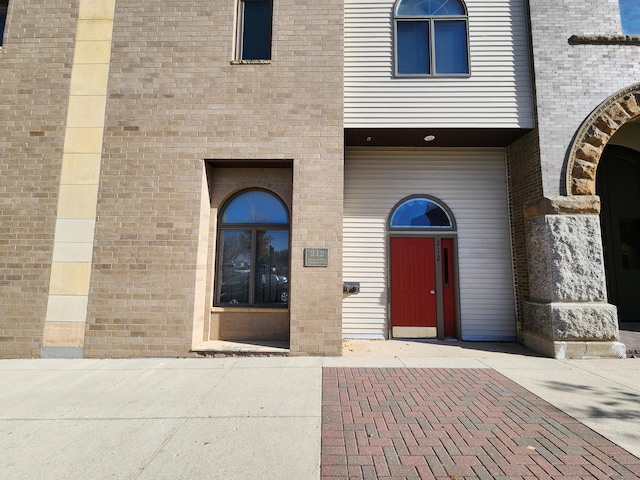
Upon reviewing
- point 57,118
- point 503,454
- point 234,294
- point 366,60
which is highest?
point 366,60

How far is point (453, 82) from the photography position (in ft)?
22.9

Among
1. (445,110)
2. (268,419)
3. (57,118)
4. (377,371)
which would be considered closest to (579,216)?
(445,110)

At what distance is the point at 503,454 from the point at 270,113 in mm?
6267

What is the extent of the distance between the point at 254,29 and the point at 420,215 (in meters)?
5.51

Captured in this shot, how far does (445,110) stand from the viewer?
22.5 ft

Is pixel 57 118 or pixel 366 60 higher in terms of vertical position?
pixel 366 60

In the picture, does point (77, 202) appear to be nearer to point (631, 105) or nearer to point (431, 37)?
point (431, 37)

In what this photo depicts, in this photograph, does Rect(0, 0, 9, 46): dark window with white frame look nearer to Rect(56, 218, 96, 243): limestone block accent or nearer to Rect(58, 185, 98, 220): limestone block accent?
Rect(58, 185, 98, 220): limestone block accent

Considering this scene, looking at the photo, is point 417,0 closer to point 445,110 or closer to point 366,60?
point 366,60

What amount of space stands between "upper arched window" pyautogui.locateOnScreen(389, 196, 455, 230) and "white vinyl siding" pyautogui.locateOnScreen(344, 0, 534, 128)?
177 cm

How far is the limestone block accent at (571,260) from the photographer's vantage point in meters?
6.00

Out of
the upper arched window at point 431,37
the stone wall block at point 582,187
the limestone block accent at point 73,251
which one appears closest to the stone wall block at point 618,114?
the stone wall block at point 582,187

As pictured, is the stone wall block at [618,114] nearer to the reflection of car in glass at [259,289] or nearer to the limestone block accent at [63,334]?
the reflection of car in glass at [259,289]

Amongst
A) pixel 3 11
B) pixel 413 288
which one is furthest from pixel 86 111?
pixel 413 288
